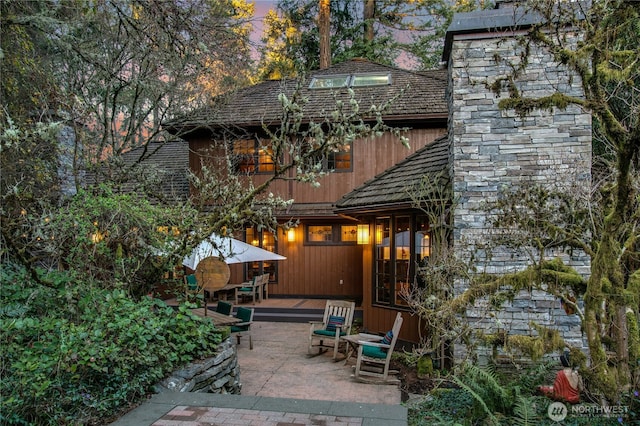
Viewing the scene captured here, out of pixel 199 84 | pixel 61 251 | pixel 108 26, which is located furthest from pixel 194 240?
pixel 199 84

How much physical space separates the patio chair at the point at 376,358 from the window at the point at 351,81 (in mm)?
8892

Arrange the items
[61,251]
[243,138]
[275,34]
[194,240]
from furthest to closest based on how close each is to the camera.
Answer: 1. [275,34]
2. [243,138]
3. [194,240]
4. [61,251]

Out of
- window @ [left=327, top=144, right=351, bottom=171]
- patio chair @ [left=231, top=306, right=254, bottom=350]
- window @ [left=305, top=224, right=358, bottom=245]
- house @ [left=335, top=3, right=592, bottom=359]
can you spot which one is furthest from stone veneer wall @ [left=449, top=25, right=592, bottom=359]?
window @ [left=305, top=224, right=358, bottom=245]

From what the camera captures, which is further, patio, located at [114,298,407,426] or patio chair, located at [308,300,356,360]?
patio chair, located at [308,300,356,360]

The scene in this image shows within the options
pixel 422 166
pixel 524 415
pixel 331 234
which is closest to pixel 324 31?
pixel 331 234

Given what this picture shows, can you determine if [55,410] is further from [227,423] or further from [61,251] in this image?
[61,251]

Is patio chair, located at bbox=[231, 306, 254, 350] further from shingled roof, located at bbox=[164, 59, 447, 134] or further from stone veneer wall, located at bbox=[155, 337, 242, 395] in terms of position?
shingled roof, located at bbox=[164, 59, 447, 134]

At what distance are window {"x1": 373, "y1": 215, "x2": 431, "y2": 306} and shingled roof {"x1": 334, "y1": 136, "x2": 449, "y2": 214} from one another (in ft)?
1.70

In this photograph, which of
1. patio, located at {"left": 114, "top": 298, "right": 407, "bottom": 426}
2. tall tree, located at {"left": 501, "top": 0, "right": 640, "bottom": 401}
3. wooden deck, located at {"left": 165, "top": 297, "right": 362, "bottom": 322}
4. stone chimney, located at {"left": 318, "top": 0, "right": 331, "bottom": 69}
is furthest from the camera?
stone chimney, located at {"left": 318, "top": 0, "right": 331, "bottom": 69}

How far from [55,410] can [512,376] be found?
16.8ft

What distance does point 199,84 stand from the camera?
10398 millimetres

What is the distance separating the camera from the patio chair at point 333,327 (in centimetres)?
775

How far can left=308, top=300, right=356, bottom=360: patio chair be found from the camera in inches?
305

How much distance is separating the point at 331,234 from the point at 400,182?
5.42 m
